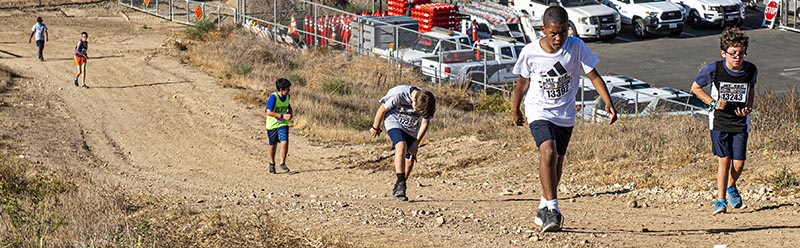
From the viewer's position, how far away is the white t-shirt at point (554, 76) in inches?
320

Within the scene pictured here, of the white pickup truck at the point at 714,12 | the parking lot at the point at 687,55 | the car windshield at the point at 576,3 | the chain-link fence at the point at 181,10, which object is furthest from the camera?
the white pickup truck at the point at 714,12

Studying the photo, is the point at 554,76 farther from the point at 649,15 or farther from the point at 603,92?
the point at 649,15

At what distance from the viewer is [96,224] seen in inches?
376

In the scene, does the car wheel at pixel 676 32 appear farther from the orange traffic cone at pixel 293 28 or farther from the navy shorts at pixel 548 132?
the navy shorts at pixel 548 132

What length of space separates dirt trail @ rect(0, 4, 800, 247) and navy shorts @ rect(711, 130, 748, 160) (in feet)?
1.75

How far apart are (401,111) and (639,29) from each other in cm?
2645

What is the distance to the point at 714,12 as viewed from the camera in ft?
121

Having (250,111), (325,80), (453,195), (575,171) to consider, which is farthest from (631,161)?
(325,80)

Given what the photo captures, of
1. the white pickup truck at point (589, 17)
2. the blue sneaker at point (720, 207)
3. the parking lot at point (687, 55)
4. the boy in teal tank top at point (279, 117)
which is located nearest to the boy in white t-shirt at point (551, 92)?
the blue sneaker at point (720, 207)

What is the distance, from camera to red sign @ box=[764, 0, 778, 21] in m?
36.9

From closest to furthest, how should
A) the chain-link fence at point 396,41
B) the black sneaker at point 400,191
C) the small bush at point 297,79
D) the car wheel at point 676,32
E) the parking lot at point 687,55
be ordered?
the black sneaker at point 400,191 < the chain-link fence at point 396,41 < the small bush at point 297,79 < the parking lot at point 687,55 < the car wheel at point 676,32

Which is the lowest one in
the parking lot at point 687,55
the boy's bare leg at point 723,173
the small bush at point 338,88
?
the parking lot at point 687,55

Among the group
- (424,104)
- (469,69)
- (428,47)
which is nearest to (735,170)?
(424,104)

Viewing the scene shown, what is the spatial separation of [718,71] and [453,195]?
3710 mm
